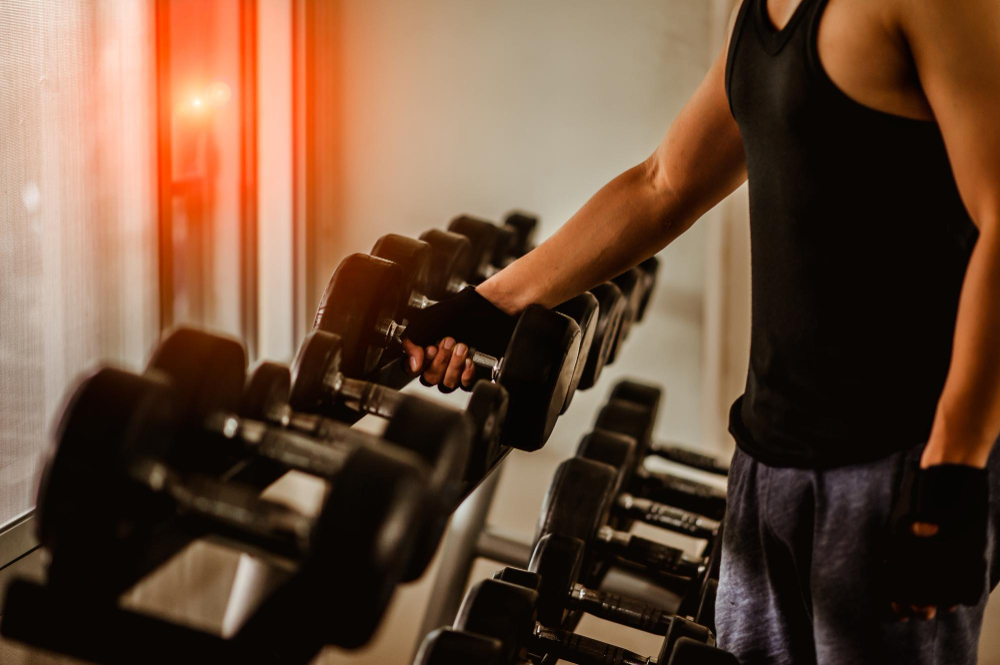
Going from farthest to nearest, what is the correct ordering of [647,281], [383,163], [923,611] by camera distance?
[383,163] → [647,281] → [923,611]

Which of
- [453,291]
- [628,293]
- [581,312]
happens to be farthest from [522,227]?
[581,312]

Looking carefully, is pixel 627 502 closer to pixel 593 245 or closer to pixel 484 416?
pixel 593 245

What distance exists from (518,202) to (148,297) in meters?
1.05

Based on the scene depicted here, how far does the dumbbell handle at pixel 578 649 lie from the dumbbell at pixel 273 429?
0.36m

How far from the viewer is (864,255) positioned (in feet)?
2.51

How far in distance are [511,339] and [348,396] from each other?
192 mm

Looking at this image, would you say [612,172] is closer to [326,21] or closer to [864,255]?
[326,21]

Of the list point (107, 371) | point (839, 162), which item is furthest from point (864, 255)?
point (107, 371)

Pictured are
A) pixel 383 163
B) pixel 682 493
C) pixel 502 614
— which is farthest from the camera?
pixel 383 163

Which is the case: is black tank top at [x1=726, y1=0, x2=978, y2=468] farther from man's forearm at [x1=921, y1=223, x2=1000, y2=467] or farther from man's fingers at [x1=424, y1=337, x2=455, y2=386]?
man's fingers at [x1=424, y1=337, x2=455, y2=386]

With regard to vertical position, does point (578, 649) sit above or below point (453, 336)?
below

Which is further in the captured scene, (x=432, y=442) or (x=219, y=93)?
(x=219, y=93)

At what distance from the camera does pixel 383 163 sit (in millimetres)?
2498

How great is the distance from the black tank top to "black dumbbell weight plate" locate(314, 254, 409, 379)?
389 mm
